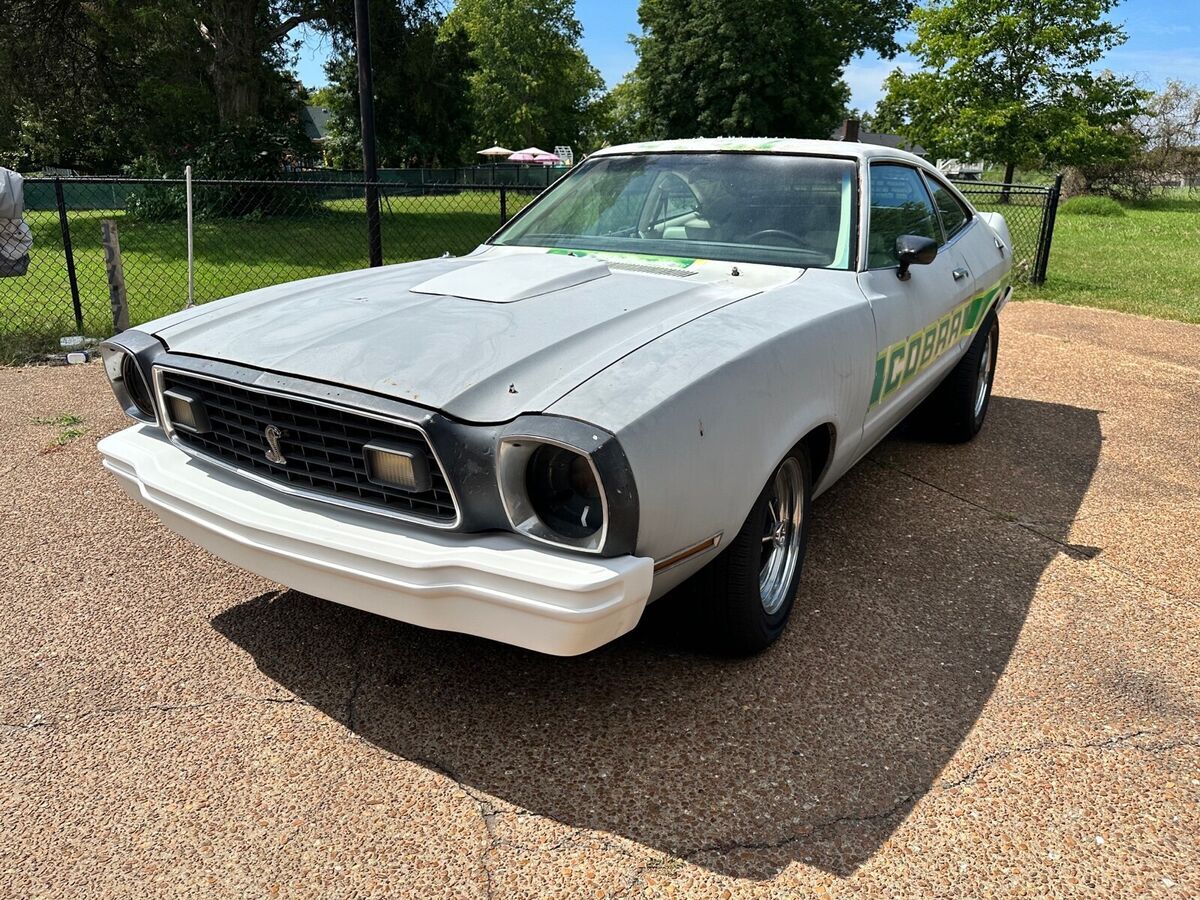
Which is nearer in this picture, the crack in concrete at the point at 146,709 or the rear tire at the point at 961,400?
the crack in concrete at the point at 146,709

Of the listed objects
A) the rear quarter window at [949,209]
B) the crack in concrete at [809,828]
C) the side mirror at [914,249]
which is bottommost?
the crack in concrete at [809,828]

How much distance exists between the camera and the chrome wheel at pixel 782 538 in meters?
2.81

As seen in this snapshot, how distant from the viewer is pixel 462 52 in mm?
24000

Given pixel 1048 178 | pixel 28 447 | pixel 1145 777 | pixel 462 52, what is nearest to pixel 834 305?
pixel 1145 777

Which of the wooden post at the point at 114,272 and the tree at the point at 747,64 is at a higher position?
the tree at the point at 747,64

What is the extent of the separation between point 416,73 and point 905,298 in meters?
19.7

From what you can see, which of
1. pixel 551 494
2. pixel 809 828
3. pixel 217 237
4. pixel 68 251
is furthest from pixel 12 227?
pixel 217 237

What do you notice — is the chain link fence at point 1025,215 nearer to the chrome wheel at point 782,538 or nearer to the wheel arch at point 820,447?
the wheel arch at point 820,447

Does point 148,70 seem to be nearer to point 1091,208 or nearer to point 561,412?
point 561,412

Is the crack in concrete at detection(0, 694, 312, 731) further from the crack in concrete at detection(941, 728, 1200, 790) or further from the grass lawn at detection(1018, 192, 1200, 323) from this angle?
the grass lawn at detection(1018, 192, 1200, 323)

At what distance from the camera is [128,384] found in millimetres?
2855

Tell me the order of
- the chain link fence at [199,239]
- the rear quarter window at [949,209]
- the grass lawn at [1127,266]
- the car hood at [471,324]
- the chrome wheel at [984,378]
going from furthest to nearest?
the grass lawn at [1127,266] < the chain link fence at [199,239] < the chrome wheel at [984,378] < the rear quarter window at [949,209] < the car hood at [471,324]

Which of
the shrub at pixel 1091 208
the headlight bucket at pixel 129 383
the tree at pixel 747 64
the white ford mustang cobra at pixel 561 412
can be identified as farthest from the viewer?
the tree at pixel 747 64

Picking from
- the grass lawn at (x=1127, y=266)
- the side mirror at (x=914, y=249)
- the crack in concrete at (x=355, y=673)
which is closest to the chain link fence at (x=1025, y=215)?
the grass lawn at (x=1127, y=266)
